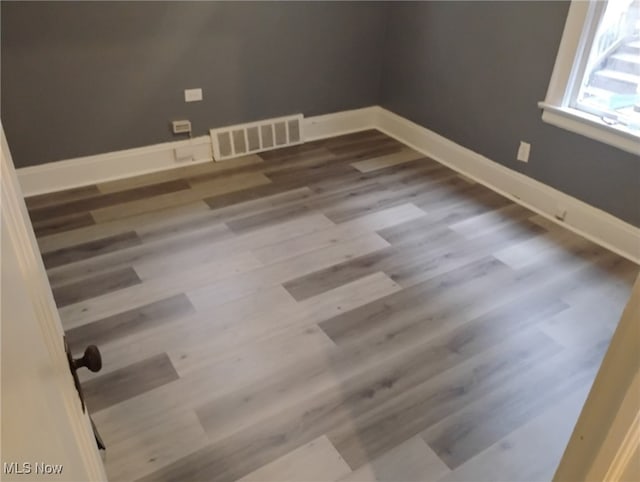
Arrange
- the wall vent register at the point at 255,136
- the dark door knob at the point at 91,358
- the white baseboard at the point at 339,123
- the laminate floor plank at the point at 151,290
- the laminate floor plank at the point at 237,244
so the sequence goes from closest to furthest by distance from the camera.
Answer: the dark door knob at the point at 91,358 < the laminate floor plank at the point at 151,290 < the laminate floor plank at the point at 237,244 < the wall vent register at the point at 255,136 < the white baseboard at the point at 339,123

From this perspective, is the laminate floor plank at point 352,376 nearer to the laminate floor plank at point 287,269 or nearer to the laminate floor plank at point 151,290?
the laminate floor plank at point 287,269

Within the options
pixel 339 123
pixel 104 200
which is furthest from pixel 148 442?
pixel 339 123

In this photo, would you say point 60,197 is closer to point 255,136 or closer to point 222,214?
point 222,214

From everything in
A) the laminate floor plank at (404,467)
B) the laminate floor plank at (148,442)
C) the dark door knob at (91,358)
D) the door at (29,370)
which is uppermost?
the door at (29,370)

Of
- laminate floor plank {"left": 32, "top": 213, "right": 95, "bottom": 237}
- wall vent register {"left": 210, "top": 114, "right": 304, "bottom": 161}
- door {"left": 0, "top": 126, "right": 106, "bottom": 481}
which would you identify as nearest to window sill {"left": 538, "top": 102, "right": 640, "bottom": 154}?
wall vent register {"left": 210, "top": 114, "right": 304, "bottom": 161}

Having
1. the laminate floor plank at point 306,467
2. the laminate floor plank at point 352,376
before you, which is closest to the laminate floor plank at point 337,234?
the laminate floor plank at point 352,376

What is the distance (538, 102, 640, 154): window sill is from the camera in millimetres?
2597

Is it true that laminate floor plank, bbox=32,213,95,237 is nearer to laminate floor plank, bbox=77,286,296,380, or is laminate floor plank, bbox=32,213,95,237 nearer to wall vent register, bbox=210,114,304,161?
laminate floor plank, bbox=77,286,296,380

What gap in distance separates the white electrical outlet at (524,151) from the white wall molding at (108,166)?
1908 millimetres

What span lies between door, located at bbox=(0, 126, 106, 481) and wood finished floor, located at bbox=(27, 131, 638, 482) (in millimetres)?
1003

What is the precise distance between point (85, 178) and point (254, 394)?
193 cm

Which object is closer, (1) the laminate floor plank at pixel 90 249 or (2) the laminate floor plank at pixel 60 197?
(1) the laminate floor plank at pixel 90 249

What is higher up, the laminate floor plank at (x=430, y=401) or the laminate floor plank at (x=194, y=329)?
the laminate floor plank at (x=194, y=329)

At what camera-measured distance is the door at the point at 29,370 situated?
55 cm
